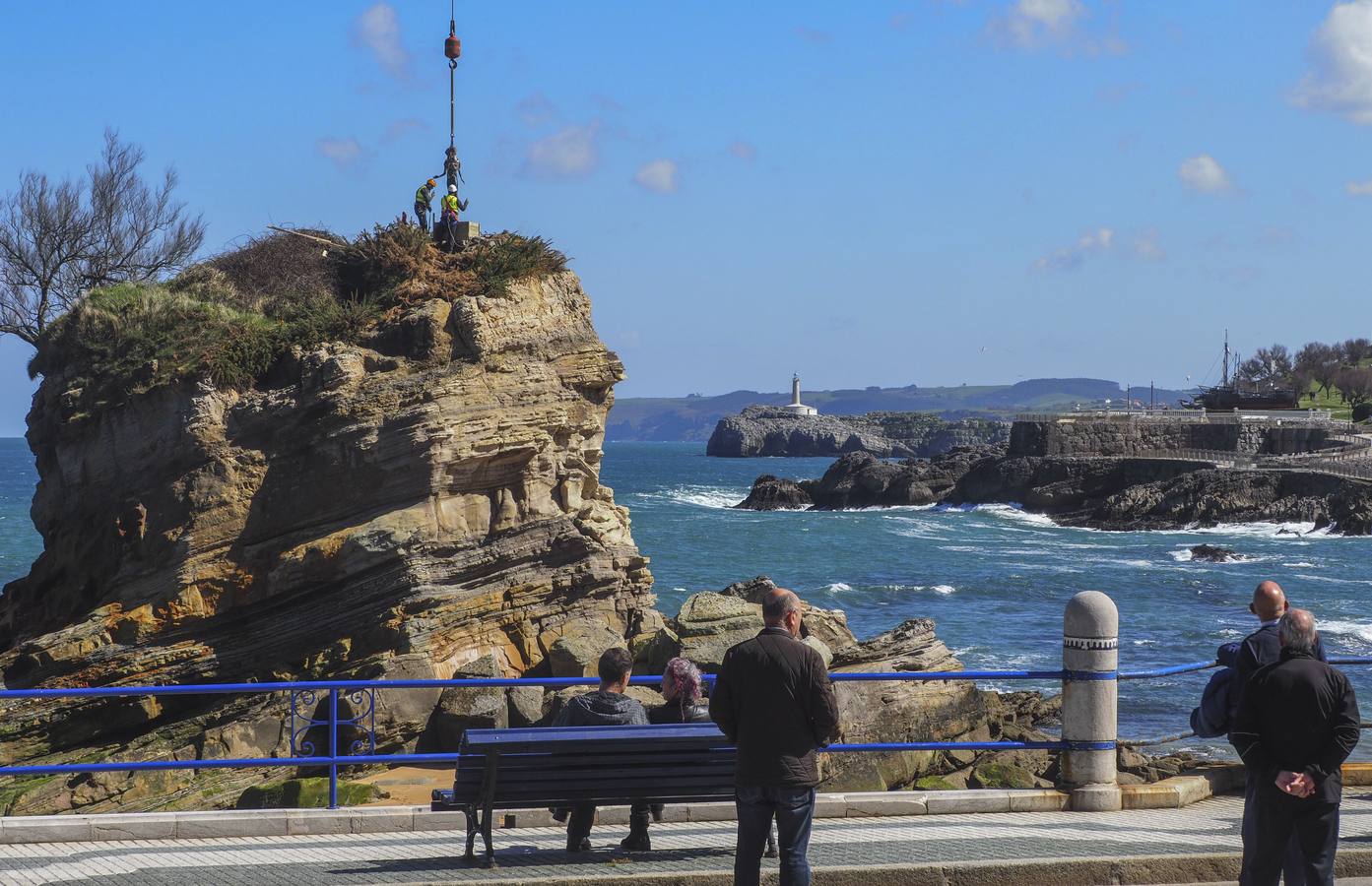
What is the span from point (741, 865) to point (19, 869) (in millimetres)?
3763

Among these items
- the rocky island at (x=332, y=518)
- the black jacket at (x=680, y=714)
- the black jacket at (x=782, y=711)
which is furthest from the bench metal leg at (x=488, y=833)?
the rocky island at (x=332, y=518)

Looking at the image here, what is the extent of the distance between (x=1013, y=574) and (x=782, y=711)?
1594 inches

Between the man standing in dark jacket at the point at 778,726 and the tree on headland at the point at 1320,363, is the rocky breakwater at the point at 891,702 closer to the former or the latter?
the man standing in dark jacket at the point at 778,726

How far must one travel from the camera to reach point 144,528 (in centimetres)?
1752

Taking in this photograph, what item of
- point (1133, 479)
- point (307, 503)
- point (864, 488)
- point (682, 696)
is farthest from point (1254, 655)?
point (864, 488)

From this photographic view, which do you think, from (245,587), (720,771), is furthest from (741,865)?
(245,587)

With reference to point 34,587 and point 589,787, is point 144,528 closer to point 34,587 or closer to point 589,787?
point 34,587

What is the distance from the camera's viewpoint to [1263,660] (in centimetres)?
669

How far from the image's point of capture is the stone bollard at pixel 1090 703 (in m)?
8.95

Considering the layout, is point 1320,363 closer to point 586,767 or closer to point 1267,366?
point 1267,366

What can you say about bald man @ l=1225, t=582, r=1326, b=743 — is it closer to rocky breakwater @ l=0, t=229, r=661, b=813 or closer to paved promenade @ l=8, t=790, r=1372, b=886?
paved promenade @ l=8, t=790, r=1372, b=886

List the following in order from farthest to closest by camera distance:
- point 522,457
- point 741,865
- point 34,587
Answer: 1. point 34,587
2. point 522,457
3. point 741,865

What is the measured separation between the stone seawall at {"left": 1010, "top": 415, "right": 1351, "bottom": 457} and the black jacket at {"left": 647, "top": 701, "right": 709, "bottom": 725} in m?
72.6

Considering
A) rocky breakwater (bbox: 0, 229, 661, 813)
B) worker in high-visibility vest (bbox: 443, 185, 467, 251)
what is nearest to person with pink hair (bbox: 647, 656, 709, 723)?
rocky breakwater (bbox: 0, 229, 661, 813)
